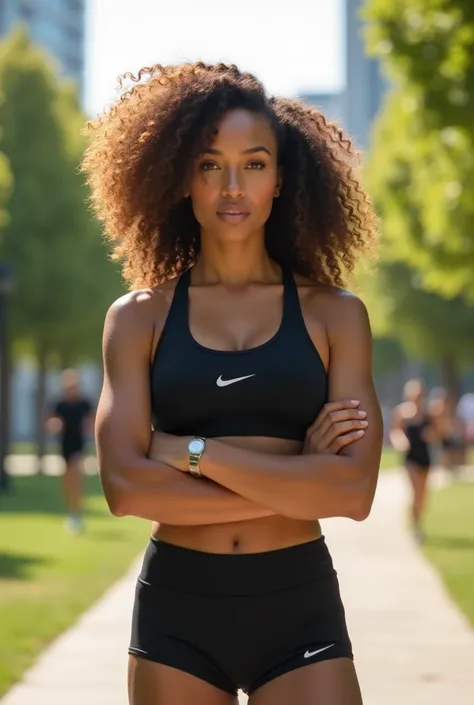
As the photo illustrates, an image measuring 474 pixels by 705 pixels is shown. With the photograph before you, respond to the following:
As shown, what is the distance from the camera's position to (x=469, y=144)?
19.9m

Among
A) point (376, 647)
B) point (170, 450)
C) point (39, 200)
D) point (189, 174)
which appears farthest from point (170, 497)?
point (39, 200)

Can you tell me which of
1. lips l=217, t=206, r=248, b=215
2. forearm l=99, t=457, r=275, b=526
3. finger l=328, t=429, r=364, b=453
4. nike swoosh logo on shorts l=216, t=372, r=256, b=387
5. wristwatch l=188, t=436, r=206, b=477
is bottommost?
forearm l=99, t=457, r=275, b=526

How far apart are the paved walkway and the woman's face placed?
4393mm

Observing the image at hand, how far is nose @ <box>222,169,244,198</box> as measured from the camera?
4.16 metres

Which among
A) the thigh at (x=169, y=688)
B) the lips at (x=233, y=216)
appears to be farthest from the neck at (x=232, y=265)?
the thigh at (x=169, y=688)

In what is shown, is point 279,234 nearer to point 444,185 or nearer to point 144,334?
point 144,334

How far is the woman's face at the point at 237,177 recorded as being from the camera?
4.18 meters

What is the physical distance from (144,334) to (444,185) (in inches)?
751

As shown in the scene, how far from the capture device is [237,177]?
4172mm

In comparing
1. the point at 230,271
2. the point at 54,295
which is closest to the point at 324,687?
the point at 230,271

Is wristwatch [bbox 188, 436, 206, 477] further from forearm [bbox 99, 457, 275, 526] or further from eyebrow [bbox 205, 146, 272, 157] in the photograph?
eyebrow [bbox 205, 146, 272, 157]

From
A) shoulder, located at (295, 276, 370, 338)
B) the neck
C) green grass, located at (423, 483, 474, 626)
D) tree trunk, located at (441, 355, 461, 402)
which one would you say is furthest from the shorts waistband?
tree trunk, located at (441, 355, 461, 402)

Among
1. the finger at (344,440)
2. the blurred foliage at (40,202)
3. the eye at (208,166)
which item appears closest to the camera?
the finger at (344,440)

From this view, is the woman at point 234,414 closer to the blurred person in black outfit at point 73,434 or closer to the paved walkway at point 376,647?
the paved walkway at point 376,647
